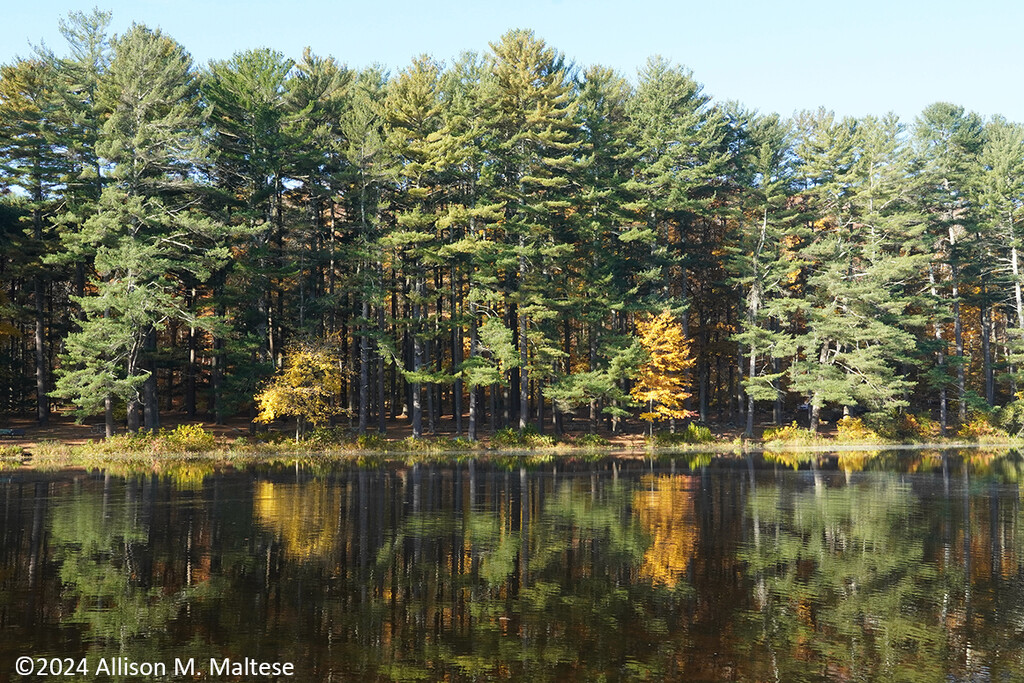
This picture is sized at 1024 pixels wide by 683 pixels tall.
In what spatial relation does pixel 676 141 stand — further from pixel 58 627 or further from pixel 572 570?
pixel 58 627

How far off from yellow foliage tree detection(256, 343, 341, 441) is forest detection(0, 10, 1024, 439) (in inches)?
13.8

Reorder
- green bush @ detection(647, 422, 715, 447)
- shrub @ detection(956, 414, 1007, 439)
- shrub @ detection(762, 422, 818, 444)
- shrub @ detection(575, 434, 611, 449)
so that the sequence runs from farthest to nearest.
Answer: shrub @ detection(956, 414, 1007, 439), shrub @ detection(762, 422, 818, 444), green bush @ detection(647, 422, 715, 447), shrub @ detection(575, 434, 611, 449)

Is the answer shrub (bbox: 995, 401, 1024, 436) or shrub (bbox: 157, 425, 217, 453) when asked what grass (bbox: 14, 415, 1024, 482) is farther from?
shrub (bbox: 995, 401, 1024, 436)

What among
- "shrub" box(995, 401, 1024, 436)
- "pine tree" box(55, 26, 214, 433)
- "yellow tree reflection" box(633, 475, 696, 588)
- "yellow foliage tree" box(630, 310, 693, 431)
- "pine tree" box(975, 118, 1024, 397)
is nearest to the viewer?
"yellow tree reflection" box(633, 475, 696, 588)

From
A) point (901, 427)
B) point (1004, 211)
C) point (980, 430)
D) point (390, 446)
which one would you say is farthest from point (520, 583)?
point (1004, 211)

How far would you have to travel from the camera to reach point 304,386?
45.1 metres

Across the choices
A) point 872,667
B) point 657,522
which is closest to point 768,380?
point 657,522

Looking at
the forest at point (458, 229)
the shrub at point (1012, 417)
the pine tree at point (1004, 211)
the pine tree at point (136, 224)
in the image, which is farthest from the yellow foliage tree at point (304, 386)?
the shrub at point (1012, 417)

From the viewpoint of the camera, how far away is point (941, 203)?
6362 centimetres

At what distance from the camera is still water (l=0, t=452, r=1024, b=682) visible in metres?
10.1

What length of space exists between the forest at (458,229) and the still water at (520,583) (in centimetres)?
2106

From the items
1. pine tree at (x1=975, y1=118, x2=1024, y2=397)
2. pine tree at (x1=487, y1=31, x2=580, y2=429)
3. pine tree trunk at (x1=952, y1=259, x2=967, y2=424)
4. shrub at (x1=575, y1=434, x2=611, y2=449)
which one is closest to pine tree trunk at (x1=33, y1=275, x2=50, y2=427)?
pine tree at (x1=487, y1=31, x2=580, y2=429)

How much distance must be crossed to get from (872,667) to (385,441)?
37716 mm

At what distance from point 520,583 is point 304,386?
33.2m
